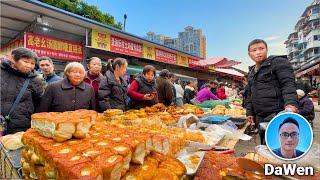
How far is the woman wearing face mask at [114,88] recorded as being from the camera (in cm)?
463

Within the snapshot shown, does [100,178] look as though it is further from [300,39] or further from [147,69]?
[300,39]

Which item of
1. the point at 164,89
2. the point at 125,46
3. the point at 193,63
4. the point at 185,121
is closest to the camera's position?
the point at 185,121

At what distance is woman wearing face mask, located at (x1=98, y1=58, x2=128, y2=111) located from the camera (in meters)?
4.63

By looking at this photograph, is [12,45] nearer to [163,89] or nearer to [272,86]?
[163,89]

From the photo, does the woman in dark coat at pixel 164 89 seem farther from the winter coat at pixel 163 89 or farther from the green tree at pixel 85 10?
the green tree at pixel 85 10

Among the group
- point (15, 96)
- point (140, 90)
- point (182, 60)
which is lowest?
point (15, 96)

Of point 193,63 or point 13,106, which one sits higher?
point 193,63

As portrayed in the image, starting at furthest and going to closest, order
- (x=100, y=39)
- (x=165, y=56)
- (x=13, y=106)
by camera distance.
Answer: (x=165, y=56) < (x=100, y=39) < (x=13, y=106)

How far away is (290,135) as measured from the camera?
1723mm

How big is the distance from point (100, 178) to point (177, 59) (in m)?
15.8

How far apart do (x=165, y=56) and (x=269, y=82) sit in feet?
39.9

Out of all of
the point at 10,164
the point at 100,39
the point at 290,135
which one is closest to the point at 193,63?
the point at 100,39

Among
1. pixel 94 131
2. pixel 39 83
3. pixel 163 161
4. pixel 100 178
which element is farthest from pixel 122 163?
pixel 39 83

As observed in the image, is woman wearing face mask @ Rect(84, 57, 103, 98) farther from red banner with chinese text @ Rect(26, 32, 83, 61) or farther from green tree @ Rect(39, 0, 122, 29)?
green tree @ Rect(39, 0, 122, 29)
